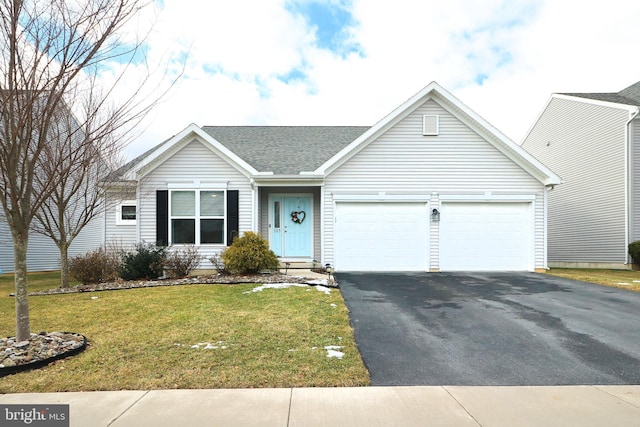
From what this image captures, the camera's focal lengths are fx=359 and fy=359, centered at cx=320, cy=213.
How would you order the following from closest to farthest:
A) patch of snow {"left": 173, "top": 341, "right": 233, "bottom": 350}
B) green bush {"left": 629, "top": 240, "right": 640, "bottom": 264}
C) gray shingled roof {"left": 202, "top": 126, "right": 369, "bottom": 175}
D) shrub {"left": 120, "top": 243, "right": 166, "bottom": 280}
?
patch of snow {"left": 173, "top": 341, "right": 233, "bottom": 350} < shrub {"left": 120, "top": 243, "right": 166, "bottom": 280} < gray shingled roof {"left": 202, "top": 126, "right": 369, "bottom": 175} < green bush {"left": 629, "top": 240, "right": 640, "bottom": 264}

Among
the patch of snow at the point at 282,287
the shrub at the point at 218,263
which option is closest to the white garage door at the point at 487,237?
the patch of snow at the point at 282,287

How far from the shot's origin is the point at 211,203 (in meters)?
11.6

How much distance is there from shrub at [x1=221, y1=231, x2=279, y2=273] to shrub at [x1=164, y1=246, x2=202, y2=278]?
4.09 feet

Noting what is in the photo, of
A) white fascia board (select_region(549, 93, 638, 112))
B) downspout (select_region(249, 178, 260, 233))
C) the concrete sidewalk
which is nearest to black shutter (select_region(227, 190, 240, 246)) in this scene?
downspout (select_region(249, 178, 260, 233))

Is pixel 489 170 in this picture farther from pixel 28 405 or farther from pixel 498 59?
pixel 28 405

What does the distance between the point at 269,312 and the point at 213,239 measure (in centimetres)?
589

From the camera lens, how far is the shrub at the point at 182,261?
10.6 meters

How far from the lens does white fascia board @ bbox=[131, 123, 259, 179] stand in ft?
36.7

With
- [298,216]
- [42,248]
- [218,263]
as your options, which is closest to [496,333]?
[218,263]

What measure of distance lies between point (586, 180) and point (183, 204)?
17266mm

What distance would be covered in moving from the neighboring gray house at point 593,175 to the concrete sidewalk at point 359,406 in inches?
568

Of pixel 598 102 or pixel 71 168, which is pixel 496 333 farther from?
pixel 598 102

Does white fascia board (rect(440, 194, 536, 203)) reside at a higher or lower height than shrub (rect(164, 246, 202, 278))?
higher

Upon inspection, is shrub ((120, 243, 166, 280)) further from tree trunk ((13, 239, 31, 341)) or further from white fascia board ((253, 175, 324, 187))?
tree trunk ((13, 239, 31, 341))
